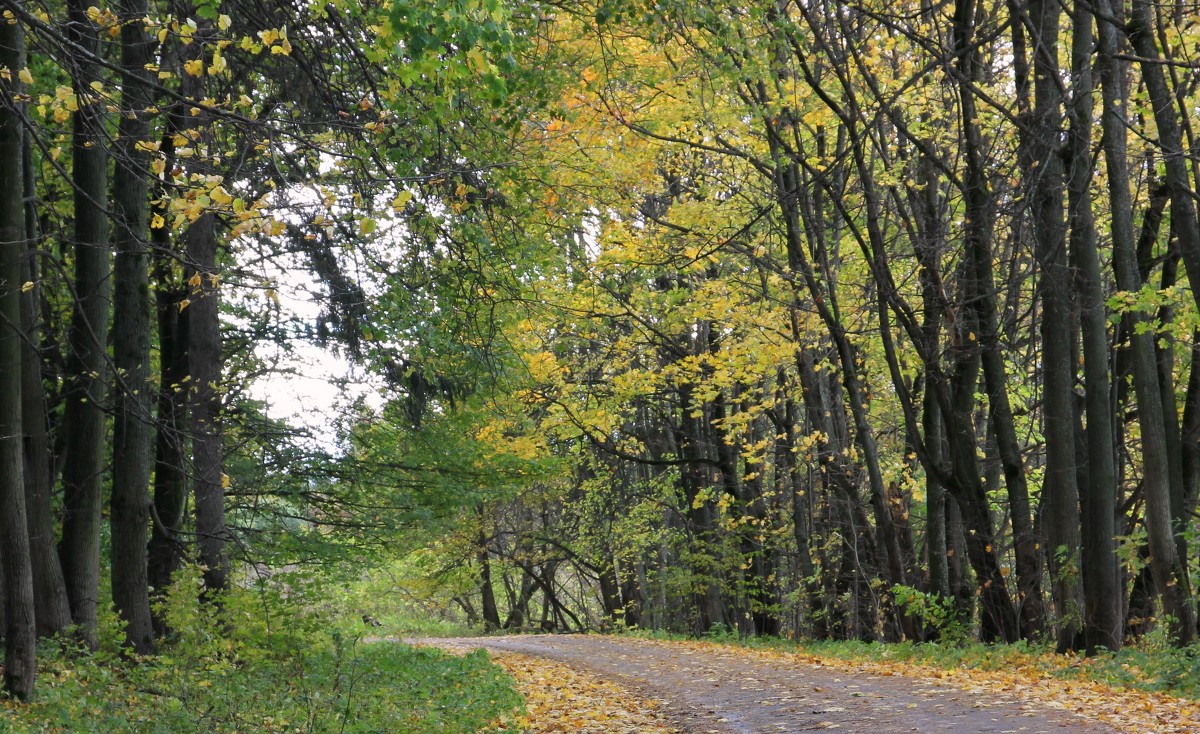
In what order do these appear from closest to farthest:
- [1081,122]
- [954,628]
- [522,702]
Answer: [522,702]
[1081,122]
[954,628]

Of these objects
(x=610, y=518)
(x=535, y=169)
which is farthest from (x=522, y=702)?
(x=610, y=518)

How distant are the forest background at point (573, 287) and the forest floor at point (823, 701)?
7.76 ft

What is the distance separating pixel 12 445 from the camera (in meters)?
8.63

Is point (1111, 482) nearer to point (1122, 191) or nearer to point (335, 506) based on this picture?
point (1122, 191)

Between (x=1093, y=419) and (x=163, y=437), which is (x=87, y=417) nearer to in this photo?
(x=163, y=437)

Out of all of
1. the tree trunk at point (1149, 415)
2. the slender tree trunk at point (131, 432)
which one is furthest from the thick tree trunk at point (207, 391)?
the tree trunk at point (1149, 415)

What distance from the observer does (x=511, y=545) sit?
115ft

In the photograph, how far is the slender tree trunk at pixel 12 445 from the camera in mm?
8562

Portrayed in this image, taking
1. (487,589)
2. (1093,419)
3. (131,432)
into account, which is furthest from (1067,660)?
(487,589)

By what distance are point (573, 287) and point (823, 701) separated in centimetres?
1162

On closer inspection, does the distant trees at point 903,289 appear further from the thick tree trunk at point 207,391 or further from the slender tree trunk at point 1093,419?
the thick tree trunk at point 207,391

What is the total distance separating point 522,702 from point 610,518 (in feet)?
61.2

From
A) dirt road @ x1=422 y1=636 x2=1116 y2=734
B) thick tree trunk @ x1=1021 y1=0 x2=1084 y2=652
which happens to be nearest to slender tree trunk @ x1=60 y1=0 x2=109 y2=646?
dirt road @ x1=422 y1=636 x2=1116 y2=734

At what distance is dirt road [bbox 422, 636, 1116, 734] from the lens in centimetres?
688
